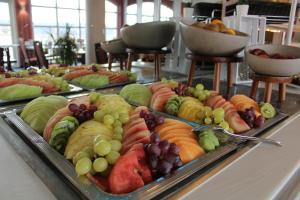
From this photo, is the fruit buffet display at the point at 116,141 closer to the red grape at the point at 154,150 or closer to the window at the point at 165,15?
A: the red grape at the point at 154,150

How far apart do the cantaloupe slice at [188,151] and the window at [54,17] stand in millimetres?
8028

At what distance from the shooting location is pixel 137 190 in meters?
0.47

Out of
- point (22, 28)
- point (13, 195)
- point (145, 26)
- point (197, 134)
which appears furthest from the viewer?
point (22, 28)

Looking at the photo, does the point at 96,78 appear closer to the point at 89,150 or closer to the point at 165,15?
the point at 89,150

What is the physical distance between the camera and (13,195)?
46 cm

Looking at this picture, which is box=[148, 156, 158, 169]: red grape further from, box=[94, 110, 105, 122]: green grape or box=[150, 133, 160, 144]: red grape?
box=[94, 110, 105, 122]: green grape

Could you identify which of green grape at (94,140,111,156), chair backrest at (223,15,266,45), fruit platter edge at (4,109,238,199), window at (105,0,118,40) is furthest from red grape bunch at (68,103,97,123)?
window at (105,0,118,40)

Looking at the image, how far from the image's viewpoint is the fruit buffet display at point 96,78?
1.28 meters

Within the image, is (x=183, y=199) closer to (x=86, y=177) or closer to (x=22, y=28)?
(x=86, y=177)

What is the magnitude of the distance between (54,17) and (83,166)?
911 cm

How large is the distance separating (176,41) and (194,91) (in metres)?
0.94

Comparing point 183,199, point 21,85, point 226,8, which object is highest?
point 226,8

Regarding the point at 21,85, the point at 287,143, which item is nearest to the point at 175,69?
the point at 21,85

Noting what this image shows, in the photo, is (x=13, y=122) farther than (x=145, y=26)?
No
